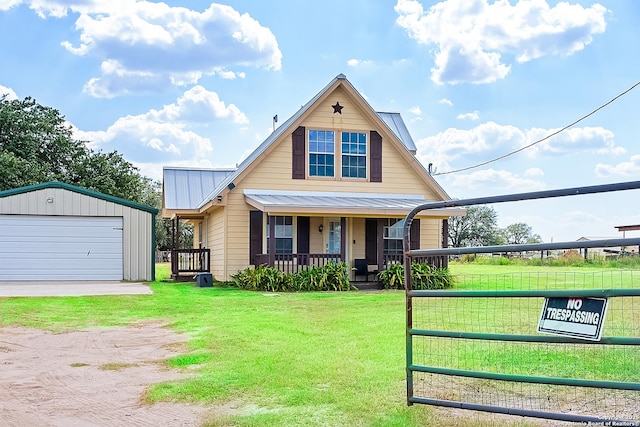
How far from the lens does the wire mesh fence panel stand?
442 centimetres

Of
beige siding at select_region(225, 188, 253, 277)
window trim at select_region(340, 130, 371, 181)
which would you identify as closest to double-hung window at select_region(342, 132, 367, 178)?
window trim at select_region(340, 130, 371, 181)

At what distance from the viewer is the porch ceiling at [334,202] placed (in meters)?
17.7

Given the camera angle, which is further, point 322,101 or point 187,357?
point 322,101

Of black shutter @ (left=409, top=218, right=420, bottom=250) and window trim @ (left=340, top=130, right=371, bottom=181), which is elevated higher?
window trim @ (left=340, top=130, right=371, bottom=181)

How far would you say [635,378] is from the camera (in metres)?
5.96

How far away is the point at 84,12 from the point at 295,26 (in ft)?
24.5

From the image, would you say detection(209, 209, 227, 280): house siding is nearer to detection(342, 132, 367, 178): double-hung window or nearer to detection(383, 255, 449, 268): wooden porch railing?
detection(342, 132, 367, 178): double-hung window

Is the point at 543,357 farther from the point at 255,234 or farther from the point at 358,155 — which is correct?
the point at 358,155

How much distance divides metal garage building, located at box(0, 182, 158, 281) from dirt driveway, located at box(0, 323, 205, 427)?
11277mm

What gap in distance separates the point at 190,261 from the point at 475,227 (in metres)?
33.8

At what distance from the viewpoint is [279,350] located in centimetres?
780

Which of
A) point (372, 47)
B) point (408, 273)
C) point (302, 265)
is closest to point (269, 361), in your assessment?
point (408, 273)

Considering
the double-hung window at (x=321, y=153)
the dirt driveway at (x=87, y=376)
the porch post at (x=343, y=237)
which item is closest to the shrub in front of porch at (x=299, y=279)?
the porch post at (x=343, y=237)

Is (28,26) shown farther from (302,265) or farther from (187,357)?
(187,357)
